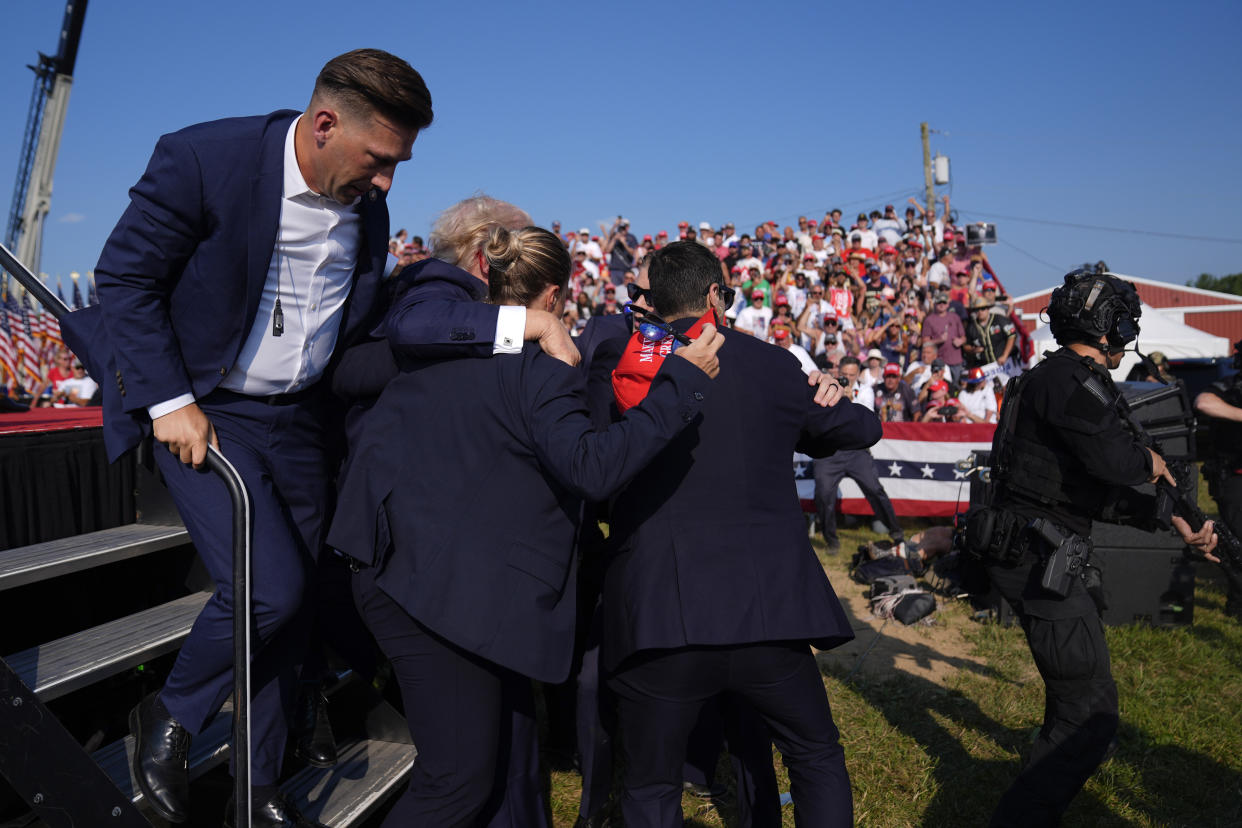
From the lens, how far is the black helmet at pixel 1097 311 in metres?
3.25

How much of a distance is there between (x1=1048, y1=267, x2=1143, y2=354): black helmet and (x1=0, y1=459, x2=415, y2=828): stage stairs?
3.01 metres

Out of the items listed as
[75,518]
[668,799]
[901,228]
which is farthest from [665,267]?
[901,228]

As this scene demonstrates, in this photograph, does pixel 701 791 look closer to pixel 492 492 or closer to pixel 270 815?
pixel 270 815

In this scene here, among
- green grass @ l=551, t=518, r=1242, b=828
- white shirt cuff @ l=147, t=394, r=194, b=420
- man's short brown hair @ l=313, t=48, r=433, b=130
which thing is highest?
man's short brown hair @ l=313, t=48, r=433, b=130

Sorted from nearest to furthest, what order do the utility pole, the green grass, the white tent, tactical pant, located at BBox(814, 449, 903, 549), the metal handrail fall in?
the metal handrail
the green grass
tactical pant, located at BBox(814, 449, 903, 549)
the white tent
the utility pole

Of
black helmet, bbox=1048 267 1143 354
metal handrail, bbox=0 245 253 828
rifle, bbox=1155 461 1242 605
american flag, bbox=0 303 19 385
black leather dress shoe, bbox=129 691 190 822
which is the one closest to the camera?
metal handrail, bbox=0 245 253 828

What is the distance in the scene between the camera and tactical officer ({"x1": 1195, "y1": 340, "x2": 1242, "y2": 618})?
5.85m

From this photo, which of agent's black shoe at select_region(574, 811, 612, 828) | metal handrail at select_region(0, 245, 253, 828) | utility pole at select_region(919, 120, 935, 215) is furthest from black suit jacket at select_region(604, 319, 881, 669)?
utility pole at select_region(919, 120, 935, 215)

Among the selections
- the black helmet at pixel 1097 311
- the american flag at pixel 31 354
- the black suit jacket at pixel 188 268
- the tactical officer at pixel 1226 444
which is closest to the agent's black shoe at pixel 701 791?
the black helmet at pixel 1097 311

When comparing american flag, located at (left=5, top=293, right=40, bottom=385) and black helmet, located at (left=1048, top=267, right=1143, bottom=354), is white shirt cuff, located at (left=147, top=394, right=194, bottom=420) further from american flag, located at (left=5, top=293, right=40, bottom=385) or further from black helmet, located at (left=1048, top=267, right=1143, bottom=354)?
american flag, located at (left=5, top=293, right=40, bottom=385)

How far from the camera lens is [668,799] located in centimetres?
251

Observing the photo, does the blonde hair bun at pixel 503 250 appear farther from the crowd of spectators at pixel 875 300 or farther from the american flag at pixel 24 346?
the american flag at pixel 24 346

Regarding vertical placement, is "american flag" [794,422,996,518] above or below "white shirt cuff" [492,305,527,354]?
below

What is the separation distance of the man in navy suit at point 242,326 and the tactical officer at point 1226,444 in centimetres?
566
